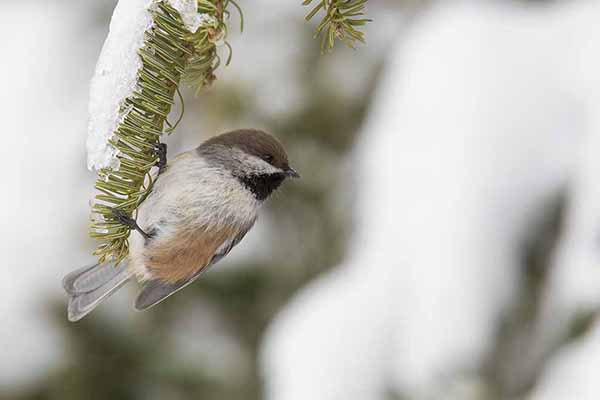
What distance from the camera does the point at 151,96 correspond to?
0.86 meters

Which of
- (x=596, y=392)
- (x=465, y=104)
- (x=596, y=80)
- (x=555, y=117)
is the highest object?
(x=596, y=80)

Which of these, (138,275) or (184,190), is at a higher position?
(184,190)

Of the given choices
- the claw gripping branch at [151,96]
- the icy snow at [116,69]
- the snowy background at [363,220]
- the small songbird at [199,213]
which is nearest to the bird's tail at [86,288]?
the small songbird at [199,213]

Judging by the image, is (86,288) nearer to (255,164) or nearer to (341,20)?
(255,164)

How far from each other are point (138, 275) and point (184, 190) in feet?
0.84

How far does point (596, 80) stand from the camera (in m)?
2.54

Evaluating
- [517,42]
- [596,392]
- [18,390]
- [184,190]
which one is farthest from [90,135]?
[18,390]

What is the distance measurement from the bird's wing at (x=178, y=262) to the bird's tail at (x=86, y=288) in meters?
0.11

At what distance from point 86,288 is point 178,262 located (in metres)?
0.26

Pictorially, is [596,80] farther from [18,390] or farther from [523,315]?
[18,390]

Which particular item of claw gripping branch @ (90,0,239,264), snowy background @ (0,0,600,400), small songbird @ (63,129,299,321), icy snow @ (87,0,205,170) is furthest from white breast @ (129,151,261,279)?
snowy background @ (0,0,600,400)

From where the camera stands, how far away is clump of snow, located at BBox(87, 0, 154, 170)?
0.81m

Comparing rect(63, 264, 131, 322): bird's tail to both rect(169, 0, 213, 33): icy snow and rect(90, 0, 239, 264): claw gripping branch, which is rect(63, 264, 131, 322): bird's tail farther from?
rect(169, 0, 213, 33): icy snow

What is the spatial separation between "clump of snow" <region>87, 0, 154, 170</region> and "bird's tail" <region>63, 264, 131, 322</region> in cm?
71
